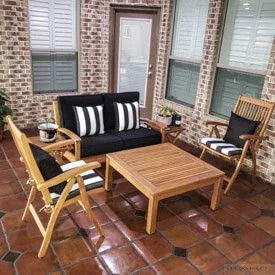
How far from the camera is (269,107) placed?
11.2ft

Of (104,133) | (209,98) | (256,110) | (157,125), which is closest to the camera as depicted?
(256,110)

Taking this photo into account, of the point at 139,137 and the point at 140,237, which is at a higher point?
the point at 139,137

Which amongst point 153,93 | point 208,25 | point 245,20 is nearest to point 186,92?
point 153,93

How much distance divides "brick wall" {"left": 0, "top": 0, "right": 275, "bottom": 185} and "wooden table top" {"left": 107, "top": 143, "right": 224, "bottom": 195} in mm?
1218

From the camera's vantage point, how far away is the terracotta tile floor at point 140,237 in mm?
2188

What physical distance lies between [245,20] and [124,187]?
8.67 ft

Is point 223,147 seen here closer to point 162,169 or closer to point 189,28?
point 162,169

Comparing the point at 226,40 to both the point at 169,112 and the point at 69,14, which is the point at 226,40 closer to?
the point at 169,112

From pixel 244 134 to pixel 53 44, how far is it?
331 cm

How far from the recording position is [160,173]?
9.09 ft

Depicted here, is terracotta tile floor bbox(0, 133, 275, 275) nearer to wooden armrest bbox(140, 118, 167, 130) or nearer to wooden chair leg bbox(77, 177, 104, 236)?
wooden chair leg bbox(77, 177, 104, 236)

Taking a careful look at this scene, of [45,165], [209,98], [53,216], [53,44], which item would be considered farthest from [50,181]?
[53,44]

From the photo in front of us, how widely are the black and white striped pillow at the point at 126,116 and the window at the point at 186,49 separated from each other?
127 cm

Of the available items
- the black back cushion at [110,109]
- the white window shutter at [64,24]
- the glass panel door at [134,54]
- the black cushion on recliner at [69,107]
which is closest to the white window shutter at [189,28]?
the glass panel door at [134,54]
